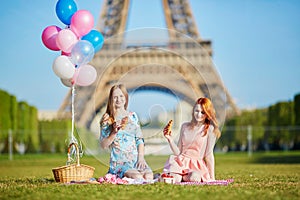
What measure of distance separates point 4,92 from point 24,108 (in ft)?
10.2

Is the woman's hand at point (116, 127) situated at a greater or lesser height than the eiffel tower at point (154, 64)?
lesser

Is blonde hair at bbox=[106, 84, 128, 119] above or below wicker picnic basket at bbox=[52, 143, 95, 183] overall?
above

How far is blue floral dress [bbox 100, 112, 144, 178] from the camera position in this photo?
564 cm

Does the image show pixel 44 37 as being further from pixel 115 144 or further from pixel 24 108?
pixel 24 108

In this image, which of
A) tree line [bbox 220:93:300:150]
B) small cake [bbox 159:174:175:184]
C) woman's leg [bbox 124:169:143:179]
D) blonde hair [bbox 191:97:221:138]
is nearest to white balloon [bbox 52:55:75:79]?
woman's leg [bbox 124:169:143:179]

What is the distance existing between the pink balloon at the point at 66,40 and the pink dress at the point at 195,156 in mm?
1827

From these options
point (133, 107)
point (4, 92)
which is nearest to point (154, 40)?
point (133, 107)

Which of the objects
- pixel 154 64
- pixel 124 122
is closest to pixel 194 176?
pixel 124 122

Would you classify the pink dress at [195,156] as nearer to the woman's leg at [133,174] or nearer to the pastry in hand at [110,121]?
the woman's leg at [133,174]

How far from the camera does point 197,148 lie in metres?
5.55

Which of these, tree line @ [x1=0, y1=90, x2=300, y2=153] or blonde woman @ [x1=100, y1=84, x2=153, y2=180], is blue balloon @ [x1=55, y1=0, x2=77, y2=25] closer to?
blonde woman @ [x1=100, y1=84, x2=153, y2=180]

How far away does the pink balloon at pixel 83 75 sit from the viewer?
6.30 metres

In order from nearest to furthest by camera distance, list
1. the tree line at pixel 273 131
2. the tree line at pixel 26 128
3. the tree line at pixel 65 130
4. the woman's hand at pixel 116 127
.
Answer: the woman's hand at pixel 116 127
the tree line at pixel 26 128
the tree line at pixel 65 130
the tree line at pixel 273 131

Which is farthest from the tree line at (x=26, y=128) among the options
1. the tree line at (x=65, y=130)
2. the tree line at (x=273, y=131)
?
the tree line at (x=273, y=131)
